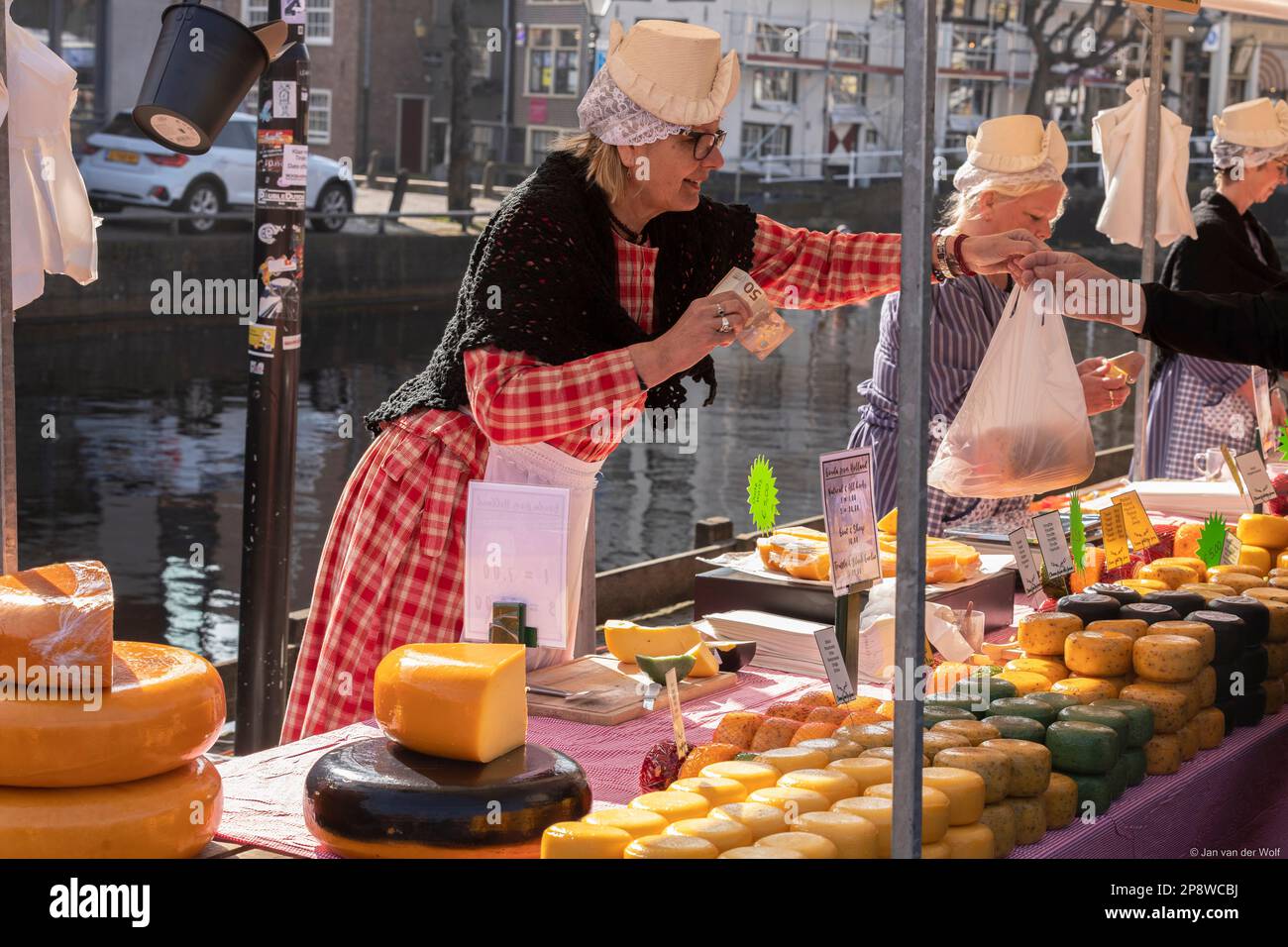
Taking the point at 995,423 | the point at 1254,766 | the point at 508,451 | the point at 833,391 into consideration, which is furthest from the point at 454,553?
the point at 833,391

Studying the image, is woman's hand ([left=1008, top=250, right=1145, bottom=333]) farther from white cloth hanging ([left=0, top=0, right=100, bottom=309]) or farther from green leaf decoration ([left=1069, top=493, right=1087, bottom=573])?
white cloth hanging ([left=0, top=0, right=100, bottom=309])

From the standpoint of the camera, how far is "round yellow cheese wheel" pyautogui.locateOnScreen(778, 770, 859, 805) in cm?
173

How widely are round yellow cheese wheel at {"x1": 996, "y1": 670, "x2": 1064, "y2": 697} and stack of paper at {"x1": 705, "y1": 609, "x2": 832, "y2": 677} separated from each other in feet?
1.37

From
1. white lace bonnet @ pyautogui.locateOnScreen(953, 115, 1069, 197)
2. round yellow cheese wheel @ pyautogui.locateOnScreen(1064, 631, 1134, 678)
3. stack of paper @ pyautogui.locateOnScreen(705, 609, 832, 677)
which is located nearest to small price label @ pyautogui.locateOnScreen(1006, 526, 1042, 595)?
stack of paper @ pyautogui.locateOnScreen(705, 609, 832, 677)

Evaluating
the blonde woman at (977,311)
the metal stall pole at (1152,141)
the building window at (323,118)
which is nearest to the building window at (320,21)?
the building window at (323,118)

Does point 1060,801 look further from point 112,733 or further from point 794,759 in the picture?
point 112,733

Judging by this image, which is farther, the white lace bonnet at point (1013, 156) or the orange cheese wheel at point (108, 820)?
the white lace bonnet at point (1013, 156)

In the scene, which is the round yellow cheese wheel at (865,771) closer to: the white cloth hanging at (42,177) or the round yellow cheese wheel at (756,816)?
the round yellow cheese wheel at (756,816)

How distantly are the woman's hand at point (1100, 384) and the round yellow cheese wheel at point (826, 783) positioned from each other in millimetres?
1702

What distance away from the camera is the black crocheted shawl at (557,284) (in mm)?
2465

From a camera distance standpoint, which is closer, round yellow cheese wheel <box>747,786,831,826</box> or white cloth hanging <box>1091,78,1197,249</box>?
Answer: round yellow cheese wheel <box>747,786,831,826</box>

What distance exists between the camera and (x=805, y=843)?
1.56 meters
